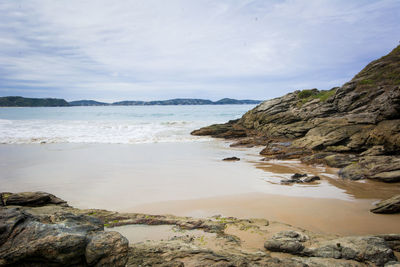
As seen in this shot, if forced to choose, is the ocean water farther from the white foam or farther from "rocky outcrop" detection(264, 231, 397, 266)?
"rocky outcrop" detection(264, 231, 397, 266)

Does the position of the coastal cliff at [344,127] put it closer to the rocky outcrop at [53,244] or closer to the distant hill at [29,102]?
the rocky outcrop at [53,244]

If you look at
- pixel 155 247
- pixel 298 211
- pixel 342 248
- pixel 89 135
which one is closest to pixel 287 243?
pixel 342 248

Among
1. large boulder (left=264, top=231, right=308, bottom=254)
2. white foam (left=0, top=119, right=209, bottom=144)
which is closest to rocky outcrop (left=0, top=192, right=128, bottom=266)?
large boulder (left=264, top=231, right=308, bottom=254)

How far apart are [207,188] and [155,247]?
5.46 meters

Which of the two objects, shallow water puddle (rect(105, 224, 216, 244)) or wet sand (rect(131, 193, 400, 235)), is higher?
shallow water puddle (rect(105, 224, 216, 244))

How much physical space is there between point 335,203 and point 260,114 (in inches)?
835

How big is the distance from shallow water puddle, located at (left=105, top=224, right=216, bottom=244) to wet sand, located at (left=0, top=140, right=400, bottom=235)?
1.58m

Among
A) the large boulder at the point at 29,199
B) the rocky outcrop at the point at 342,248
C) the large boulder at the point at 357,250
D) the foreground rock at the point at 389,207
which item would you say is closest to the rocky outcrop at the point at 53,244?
the rocky outcrop at the point at 342,248

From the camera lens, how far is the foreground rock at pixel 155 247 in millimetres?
3242

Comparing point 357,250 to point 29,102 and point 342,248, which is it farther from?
point 29,102

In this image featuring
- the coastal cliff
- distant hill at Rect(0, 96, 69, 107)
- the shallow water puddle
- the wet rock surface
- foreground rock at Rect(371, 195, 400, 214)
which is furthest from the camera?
distant hill at Rect(0, 96, 69, 107)

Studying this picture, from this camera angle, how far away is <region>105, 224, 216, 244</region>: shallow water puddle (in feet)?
17.2

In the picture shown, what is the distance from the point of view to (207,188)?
960 cm

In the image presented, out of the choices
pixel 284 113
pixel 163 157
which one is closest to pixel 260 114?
pixel 284 113
